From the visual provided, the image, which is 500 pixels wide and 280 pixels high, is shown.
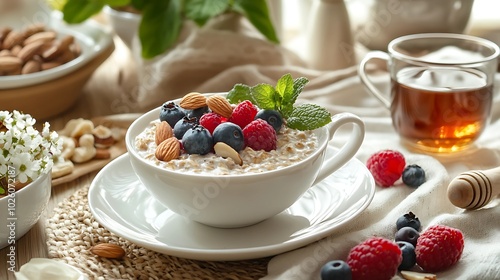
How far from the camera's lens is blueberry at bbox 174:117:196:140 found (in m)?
1.36

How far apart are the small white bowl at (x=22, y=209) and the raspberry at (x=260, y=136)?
0.40m

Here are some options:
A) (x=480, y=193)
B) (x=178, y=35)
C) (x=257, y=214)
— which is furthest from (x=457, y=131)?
(x=178, y=35)

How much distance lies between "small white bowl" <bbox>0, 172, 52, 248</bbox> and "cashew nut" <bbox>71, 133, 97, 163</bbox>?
1.04 feet

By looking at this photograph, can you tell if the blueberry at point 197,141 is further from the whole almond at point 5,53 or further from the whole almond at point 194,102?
the whole almond at point 5,53

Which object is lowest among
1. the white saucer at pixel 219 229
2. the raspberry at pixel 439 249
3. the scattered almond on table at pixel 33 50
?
the scattered almond on table at pixel 33 50

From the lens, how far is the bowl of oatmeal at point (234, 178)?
1.27m

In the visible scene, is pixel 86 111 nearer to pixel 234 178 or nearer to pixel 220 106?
pixel 220 106

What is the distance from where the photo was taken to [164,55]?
7.16 ft

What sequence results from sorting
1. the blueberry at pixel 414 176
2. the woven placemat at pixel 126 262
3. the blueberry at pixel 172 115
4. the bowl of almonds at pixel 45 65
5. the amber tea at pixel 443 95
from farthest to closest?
the bowl of almonds at pixel 45 65 < the amber tea at pixel 443 95 < the blueberry at pixel 414 176 < the blueberry at pixel 172 115 < the woven placemat at pixel 126 262

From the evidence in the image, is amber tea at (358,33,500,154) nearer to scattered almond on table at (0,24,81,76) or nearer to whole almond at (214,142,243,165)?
whole almond at (214,142,243,165)

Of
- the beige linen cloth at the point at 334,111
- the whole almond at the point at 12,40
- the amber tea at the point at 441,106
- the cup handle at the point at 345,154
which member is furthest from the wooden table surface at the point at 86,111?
the amber tea at the point at 441,106

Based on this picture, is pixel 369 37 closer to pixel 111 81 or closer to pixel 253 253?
pixel 111 81

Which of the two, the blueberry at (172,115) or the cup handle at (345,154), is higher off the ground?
the blueberry at (172,115)

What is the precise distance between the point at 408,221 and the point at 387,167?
0.23m
